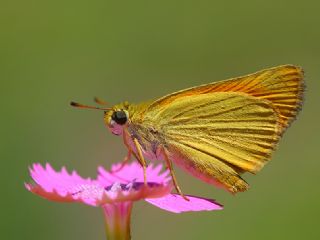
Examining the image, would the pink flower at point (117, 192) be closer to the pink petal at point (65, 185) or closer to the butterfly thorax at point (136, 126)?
the pink petal at point (65, 185)

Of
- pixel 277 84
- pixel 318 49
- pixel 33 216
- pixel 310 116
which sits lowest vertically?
pixel 33 216

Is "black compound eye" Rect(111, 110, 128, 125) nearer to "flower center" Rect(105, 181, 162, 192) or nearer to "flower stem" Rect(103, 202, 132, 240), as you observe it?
"flower center" Rect(105, 181, 162, 192)

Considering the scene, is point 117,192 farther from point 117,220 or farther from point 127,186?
point 127,186

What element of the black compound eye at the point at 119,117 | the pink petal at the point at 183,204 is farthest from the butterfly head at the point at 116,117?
the pink petal at the point at 183,204

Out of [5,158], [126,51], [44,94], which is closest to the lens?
[5,158]

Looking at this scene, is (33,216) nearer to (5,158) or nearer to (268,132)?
(5,158)

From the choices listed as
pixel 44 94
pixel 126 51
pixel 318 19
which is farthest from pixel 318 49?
pixel 44 94

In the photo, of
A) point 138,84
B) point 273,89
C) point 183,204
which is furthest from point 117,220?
point 138,84
